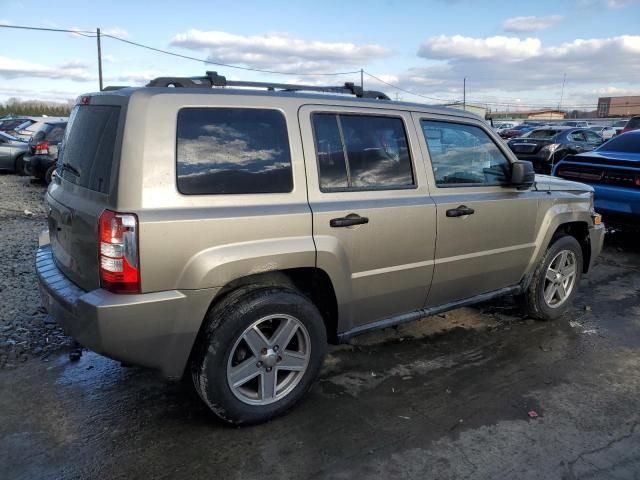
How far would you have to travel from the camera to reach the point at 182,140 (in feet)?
9.03

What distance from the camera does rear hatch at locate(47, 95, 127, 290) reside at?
2707 mm

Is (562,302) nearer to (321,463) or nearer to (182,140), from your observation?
(321,463)

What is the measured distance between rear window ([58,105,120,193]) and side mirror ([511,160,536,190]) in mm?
2948

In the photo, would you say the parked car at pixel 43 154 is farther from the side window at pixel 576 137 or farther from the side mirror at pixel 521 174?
the side window at pixel 576 137

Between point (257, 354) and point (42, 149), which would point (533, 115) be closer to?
point (42, 149)

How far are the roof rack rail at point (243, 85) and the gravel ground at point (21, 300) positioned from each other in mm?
2315

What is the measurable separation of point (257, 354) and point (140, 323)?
0.73 meters

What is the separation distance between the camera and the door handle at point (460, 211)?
3.76m

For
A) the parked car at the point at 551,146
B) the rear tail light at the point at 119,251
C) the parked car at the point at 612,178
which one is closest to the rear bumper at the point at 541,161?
the parked car at the point at 551,146

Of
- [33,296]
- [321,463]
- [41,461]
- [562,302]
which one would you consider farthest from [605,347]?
[33,296]

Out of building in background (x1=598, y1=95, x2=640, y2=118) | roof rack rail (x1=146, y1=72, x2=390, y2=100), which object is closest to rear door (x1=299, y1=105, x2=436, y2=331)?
roof rack rail (x1=146, y1=72, x2=390, y2=100)

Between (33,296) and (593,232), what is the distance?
17.6 ft

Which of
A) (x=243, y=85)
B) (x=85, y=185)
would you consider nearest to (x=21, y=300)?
(x=85, y=185)

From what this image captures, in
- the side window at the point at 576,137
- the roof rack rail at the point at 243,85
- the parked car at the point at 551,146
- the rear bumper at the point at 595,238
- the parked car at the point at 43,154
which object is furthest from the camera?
the side window at the point at 576,137
